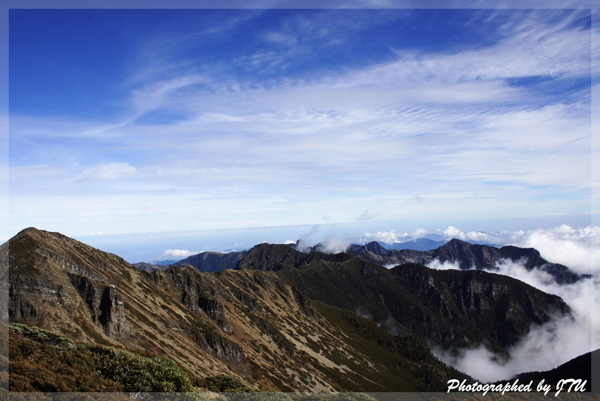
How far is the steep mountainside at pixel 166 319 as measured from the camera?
70062mm

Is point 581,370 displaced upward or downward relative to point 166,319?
downward

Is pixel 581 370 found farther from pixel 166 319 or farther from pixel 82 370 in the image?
pixel 82 370

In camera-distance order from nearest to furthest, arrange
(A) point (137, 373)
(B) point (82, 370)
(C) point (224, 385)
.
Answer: (B) point (82, 370) < (A) point (137, 373) < (C) point (224, 385)

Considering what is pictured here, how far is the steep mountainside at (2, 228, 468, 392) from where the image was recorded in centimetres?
7006

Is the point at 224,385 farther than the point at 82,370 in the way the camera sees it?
Yes

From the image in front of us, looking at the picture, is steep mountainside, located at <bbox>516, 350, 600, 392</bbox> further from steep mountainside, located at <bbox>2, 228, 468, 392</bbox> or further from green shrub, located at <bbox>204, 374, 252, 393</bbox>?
green shrub, located at <bbox>204, 374, 252, 393</bbox>

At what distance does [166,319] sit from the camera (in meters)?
108

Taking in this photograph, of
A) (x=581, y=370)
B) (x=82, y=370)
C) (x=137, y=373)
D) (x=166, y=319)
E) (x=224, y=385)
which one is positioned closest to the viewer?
(x=82, y=370)

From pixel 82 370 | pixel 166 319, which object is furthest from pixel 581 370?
pixel 82 370

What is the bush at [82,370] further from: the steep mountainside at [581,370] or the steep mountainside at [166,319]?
the steep mountainside at [581,370]

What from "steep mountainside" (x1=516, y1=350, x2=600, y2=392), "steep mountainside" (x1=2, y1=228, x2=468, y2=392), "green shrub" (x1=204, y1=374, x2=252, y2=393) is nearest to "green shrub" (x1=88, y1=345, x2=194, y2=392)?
"green shrub" (x1=204, y1=374, x2=252, y2=393)

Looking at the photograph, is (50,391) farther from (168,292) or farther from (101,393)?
(168,292)

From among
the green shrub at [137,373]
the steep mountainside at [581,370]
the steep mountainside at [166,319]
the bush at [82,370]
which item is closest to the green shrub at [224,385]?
the bush at [82,370]

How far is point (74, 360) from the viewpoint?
85.6ft
